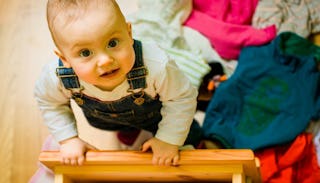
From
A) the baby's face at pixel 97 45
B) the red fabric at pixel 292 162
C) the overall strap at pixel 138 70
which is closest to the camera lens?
the baby's face at pixel 97 45

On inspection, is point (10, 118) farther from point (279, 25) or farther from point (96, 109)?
point (279, 25)

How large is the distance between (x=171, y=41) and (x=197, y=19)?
0.12 m

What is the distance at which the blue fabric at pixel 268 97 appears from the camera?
1.09 metres

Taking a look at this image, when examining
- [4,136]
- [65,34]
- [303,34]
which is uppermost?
[65,34]

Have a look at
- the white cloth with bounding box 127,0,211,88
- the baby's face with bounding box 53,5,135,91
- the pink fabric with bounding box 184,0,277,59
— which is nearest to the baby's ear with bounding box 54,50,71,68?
the baby's face with bounding box 53,5,135,91

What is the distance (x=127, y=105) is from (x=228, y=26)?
0.51m

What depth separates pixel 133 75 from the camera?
2.41ft

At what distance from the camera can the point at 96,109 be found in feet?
2.80

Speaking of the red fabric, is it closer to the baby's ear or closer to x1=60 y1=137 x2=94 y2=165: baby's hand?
x1=60 y1=137 x2=94 y2=165: baby's hand

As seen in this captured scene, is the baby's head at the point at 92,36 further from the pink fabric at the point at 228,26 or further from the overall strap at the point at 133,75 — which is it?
the pink fabric at the point at 228,26

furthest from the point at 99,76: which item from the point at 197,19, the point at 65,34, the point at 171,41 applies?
the point at 197,19

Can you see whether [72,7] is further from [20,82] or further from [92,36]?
[20,82]

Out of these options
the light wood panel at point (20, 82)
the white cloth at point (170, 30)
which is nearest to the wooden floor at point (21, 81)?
the light wood panel at point (20, 82)

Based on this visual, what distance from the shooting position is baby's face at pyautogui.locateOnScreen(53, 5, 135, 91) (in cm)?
60
